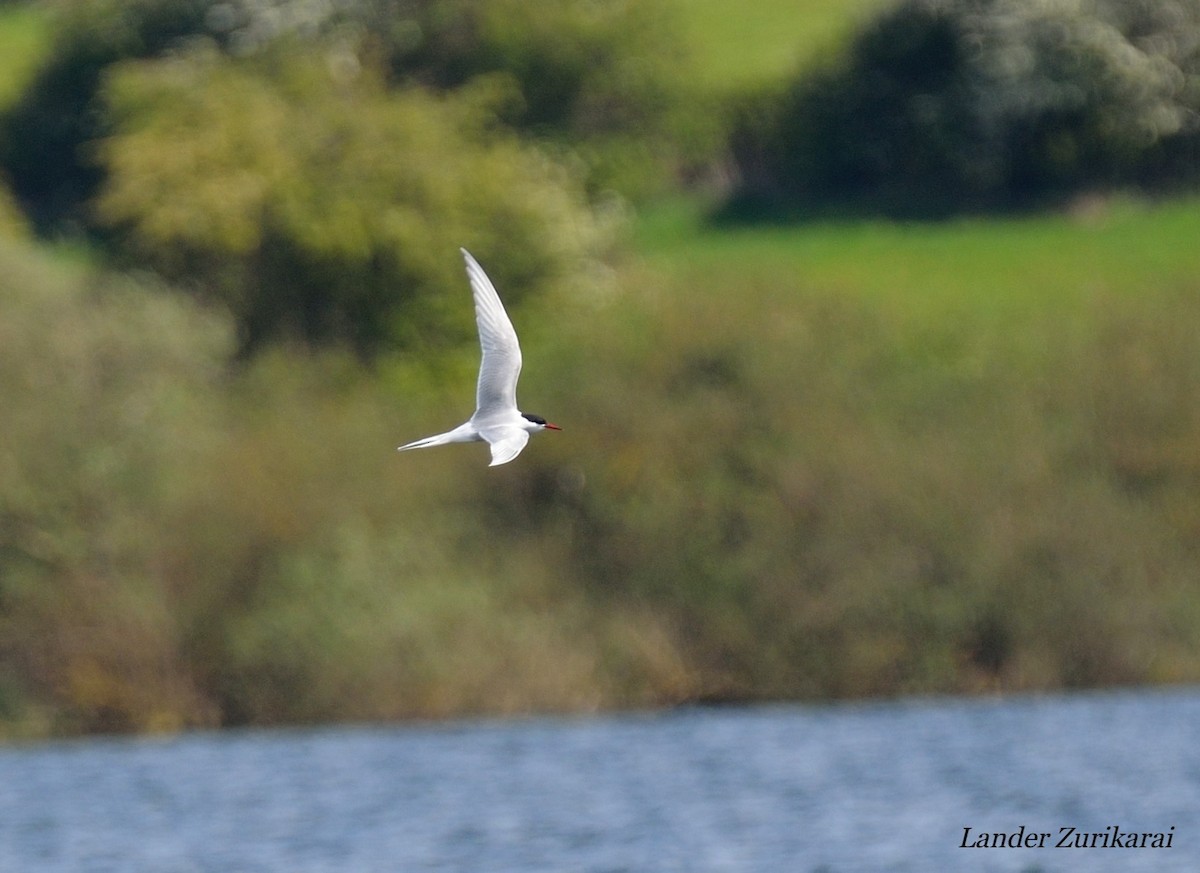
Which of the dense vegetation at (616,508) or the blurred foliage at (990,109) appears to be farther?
the blurred foliage at (990,109)

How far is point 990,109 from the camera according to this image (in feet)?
160

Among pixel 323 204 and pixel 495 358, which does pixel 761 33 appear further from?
pixel 495 358

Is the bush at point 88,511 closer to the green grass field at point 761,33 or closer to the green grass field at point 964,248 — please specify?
the green grass field at point 964,248

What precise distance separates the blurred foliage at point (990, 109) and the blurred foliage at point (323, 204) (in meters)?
9.28

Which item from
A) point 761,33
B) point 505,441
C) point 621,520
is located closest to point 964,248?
point 761,33

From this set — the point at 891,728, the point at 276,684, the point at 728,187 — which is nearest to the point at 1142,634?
the point at 891,728

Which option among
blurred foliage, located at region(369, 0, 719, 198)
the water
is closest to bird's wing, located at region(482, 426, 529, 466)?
the water

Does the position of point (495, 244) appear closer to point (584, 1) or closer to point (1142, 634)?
point (584, 1)

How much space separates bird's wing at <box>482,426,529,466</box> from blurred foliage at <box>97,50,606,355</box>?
2601cm

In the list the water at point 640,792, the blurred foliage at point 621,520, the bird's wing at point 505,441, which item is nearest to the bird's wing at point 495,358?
the bird's wing at point 505,441

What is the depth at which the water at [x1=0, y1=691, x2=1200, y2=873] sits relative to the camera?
22.1 metres

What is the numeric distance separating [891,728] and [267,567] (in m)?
8.00

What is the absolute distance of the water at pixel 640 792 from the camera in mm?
Result: 22078

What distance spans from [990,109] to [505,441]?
3862 centimetres
